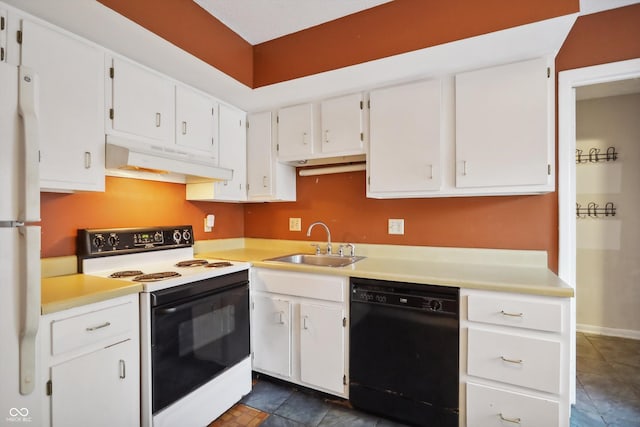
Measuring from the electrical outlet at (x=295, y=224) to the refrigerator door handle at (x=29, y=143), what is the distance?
1967 mm

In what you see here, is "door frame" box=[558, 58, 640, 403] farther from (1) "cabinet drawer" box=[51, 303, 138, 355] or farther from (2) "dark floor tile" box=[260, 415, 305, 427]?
(1) "cabinet drawer" box=[51, 303, 138, 355]

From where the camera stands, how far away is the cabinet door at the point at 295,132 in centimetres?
241

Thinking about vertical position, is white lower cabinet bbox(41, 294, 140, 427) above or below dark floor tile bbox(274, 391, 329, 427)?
above

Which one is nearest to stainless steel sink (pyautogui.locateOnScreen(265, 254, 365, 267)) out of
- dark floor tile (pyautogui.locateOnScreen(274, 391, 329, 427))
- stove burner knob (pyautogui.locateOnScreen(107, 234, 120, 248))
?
dark floor tile (pyautogui.locateOnScreen(274, 391, 329, 427))

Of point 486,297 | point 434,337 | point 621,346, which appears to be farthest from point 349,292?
point 621,346

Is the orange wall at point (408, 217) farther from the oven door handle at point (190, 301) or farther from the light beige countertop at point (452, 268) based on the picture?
the oven door handle at point (190, 301)

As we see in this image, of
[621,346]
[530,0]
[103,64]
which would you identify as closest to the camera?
[530,0]

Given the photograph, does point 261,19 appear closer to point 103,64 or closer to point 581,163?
point 103,64

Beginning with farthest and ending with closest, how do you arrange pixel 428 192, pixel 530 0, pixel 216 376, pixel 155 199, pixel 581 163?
pixel 581 163 → pixel 155 199 → pixel 428 192 → pixel 216 376 → pixel 530 0

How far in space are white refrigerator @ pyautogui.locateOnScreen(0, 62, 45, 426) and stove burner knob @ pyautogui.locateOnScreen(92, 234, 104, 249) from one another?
88 cm

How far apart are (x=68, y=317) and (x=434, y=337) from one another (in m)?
1.73

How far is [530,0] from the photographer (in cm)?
150

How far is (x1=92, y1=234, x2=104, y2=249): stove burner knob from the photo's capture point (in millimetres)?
1815

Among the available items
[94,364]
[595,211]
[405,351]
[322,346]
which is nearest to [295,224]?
[322,346]
